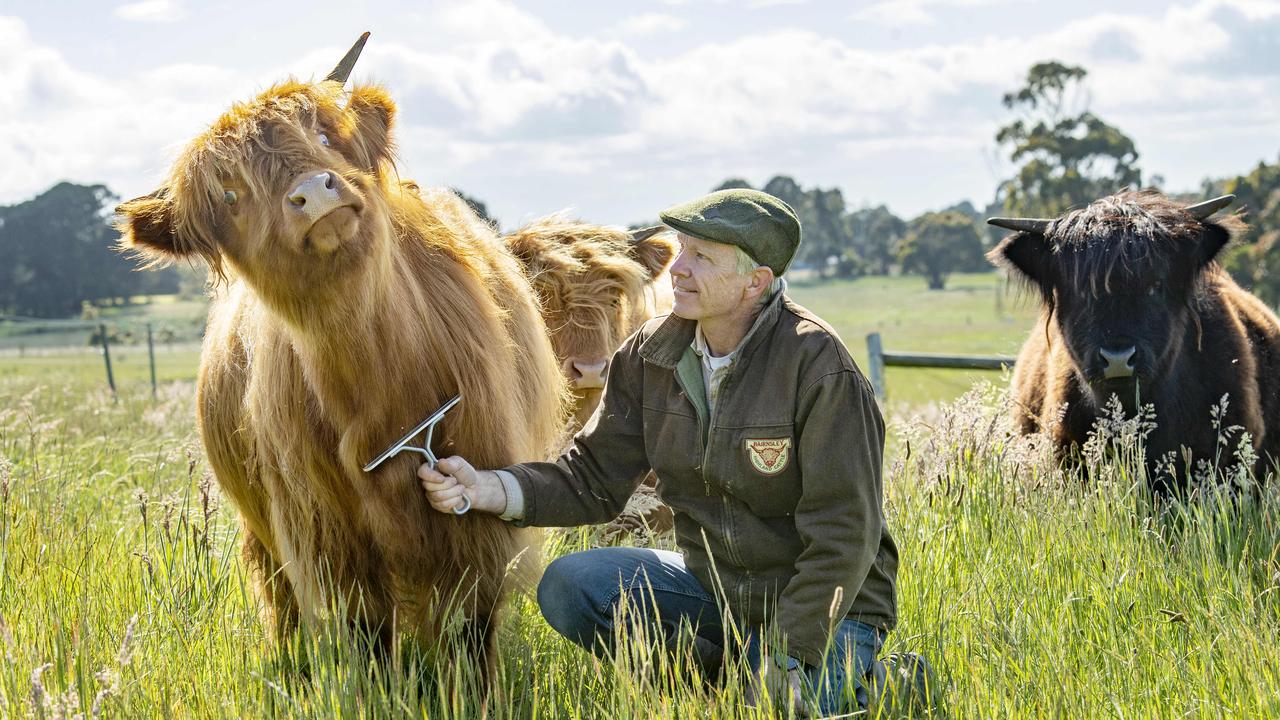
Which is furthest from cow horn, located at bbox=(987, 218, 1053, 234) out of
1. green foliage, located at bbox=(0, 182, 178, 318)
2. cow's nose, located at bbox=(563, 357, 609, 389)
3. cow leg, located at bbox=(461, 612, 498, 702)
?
green foliage, located at bbox=(0, 182, 178, 318)

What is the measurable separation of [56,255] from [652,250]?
209ft

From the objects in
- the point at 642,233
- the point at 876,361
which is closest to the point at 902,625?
the point at 642,233

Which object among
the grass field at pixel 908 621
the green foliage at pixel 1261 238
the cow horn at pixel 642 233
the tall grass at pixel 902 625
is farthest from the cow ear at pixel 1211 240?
the green foliage at pixel 1261 238

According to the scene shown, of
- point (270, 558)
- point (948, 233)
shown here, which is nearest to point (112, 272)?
point (948, 233)

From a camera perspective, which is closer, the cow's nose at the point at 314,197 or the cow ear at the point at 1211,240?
the cow's nose at the point at 314,197

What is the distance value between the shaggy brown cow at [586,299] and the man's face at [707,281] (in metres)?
2.34

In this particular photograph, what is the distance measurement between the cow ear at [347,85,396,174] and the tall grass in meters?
1.21

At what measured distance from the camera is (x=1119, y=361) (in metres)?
5.15

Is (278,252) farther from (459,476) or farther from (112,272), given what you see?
(112,272)

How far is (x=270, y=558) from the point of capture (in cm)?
398

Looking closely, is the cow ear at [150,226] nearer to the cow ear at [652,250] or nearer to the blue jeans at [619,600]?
the blue jeans at [619,600]

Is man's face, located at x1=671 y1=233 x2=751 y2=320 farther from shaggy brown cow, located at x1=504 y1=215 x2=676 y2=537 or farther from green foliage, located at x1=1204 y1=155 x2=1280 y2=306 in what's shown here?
green foliage, located at x1=1204 y1=155 x2=1280 y2=306

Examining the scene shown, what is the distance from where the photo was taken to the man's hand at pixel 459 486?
11.0 ft

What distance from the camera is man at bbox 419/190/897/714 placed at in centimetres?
309
